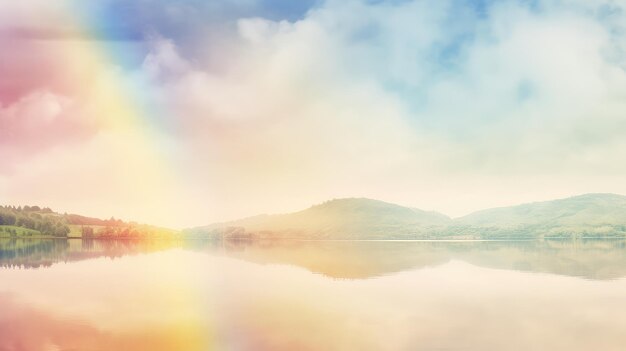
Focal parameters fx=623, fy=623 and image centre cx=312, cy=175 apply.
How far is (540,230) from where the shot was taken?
126m

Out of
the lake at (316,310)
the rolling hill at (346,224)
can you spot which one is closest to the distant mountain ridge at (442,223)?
the rolling hill at (346,224)

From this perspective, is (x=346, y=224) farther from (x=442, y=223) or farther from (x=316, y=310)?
(x=316, y=310)

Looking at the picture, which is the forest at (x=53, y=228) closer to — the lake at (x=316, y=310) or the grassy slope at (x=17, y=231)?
the grassy slope at (x=17, y=231)

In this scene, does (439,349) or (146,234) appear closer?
(439,349)

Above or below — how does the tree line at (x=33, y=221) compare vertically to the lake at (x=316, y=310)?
above

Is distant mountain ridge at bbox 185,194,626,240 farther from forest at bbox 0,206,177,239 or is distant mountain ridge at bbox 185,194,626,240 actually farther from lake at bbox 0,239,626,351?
lake at bbox 0,239,626,351

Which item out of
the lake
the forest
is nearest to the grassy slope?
the forest

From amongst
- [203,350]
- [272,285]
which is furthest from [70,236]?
[203,350]

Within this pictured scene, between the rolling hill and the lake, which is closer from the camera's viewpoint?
the lake

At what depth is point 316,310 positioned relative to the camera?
18578mm

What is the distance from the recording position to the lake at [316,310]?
14.2 m

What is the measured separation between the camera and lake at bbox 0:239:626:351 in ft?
46.7

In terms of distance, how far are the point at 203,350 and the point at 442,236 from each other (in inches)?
4173

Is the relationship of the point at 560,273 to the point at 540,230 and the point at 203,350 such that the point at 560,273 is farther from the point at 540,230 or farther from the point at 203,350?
the point at 540,230
